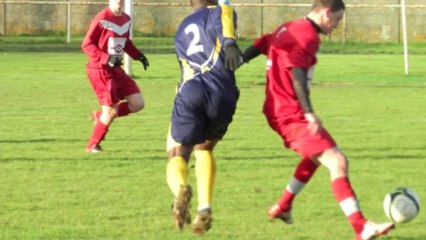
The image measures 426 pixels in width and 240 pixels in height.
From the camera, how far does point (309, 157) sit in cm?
826

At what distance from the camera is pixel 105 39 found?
14.3 m

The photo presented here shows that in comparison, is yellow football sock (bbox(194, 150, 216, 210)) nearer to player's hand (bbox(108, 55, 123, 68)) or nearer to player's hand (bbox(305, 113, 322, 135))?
player's hand (bbox(305, 113, 322, 135))

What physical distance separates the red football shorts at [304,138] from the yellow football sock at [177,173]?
2.55 feet

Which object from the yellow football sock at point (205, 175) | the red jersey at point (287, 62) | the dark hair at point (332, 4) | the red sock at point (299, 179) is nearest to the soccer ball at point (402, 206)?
the red sock at point (299, 179)

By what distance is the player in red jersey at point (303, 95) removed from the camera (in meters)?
8.00

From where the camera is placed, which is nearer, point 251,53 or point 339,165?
point 339,165

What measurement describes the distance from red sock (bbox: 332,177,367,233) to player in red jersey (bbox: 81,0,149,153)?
649 centimetres

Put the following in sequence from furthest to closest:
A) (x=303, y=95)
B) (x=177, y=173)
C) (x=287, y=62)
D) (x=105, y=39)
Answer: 1. (x=105, y=39)
2. (x=177, y=173)
3. (x=287, y=62)
4. (x=303, y=95)

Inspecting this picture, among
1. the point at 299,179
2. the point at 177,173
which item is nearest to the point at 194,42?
the point at 177,173

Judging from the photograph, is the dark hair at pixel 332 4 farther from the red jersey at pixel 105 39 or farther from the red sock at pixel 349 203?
the red jersey at pixel 105 39

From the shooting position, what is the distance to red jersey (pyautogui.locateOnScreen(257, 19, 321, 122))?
320 inches

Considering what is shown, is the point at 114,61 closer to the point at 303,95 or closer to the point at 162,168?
the point at 162,168

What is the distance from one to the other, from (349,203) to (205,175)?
124 cm

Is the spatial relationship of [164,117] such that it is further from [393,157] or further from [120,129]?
[393,157]
